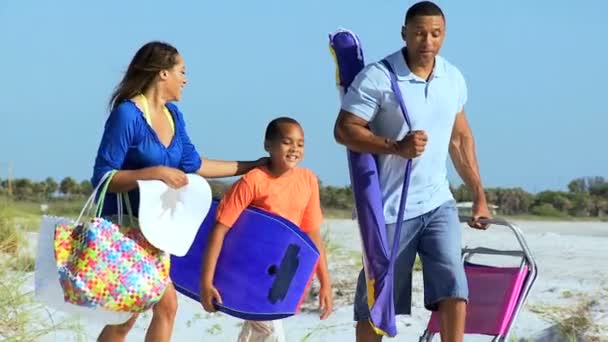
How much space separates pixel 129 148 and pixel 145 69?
363mm

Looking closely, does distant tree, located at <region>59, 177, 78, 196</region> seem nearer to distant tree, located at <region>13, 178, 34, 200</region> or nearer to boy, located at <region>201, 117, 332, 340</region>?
distant tree, located at <region>13, 178, 34, 200</region>

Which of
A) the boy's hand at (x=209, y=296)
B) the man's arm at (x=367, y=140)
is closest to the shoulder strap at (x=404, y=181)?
the man's arm at (x=367, y=140)

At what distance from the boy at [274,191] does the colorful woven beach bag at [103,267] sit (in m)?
0.43

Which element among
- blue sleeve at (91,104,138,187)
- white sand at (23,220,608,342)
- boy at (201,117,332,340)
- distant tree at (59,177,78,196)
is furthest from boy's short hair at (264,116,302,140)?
distant tree at (59,177,78,196)

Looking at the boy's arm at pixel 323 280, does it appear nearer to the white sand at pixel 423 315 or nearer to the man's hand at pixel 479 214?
the man's hand at pixel 479 214

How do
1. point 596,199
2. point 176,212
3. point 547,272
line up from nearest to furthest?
point 176,212
point 547,272
point 596,199

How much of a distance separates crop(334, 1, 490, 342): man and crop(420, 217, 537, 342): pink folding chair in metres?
0.27

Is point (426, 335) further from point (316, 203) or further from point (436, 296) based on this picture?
point (316, 203)

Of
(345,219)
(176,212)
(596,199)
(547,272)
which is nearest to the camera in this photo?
(176,212)

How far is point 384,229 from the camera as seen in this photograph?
223 inches

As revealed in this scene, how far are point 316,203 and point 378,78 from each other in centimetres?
71

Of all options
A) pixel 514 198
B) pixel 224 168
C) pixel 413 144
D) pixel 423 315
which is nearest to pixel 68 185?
pixel 514 198

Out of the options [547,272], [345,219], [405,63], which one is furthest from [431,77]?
[345,219]

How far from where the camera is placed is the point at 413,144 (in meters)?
5.29
